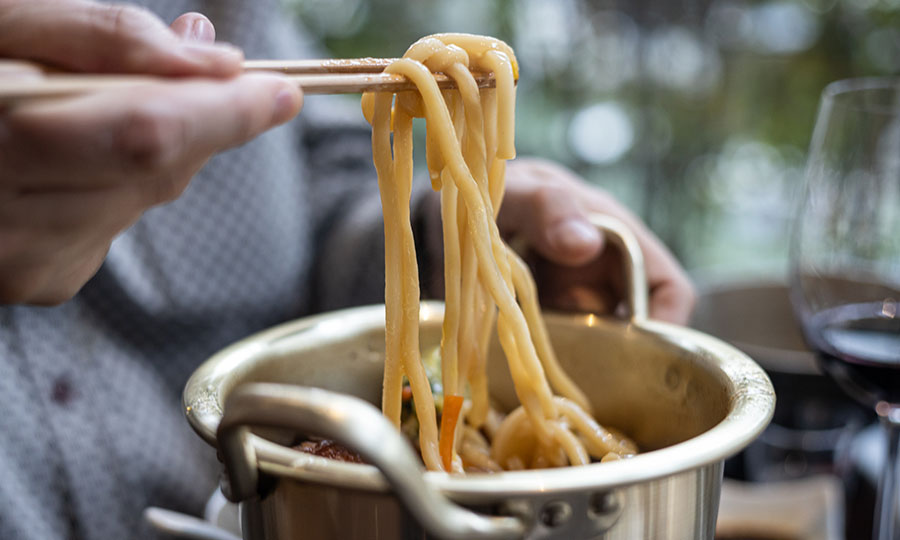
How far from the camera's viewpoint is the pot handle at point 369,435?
1.09 ft

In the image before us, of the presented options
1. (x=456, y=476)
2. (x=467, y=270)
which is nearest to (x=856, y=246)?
(x=467, y=270)

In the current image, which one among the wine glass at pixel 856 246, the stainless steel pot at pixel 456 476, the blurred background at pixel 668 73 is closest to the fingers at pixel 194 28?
the stainless steel pot at pixel 456 476

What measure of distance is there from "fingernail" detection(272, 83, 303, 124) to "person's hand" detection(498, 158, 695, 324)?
38 cm

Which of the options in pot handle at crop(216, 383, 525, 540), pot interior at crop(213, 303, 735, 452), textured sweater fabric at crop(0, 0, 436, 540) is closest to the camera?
pot handle at crop(216, 383, 525, 540)

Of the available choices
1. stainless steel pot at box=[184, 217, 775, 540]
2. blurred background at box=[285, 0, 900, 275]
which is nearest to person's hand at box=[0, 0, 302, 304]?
stainless steel pot at box=[184, 217, 775, 540]

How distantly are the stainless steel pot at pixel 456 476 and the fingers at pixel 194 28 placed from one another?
0.23 metres

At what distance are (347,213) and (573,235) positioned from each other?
1.95 feet

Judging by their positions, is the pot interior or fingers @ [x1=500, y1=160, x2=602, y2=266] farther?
fingers @ [x1=500, y1=160, x2=602, y2=266]

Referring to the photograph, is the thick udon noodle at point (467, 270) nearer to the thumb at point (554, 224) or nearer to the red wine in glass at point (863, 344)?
the thumb at point (554, 224)

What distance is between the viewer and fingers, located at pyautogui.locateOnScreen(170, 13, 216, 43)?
0.49 meters

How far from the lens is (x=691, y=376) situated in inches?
23.6

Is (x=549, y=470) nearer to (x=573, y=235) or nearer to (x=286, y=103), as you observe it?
(x=286, y=103)

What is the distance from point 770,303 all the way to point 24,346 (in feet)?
3.33

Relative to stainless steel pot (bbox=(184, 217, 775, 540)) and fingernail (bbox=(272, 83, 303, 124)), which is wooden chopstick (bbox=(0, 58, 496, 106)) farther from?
stainless steel pot (bbox=(184, 217, 775, 540))
